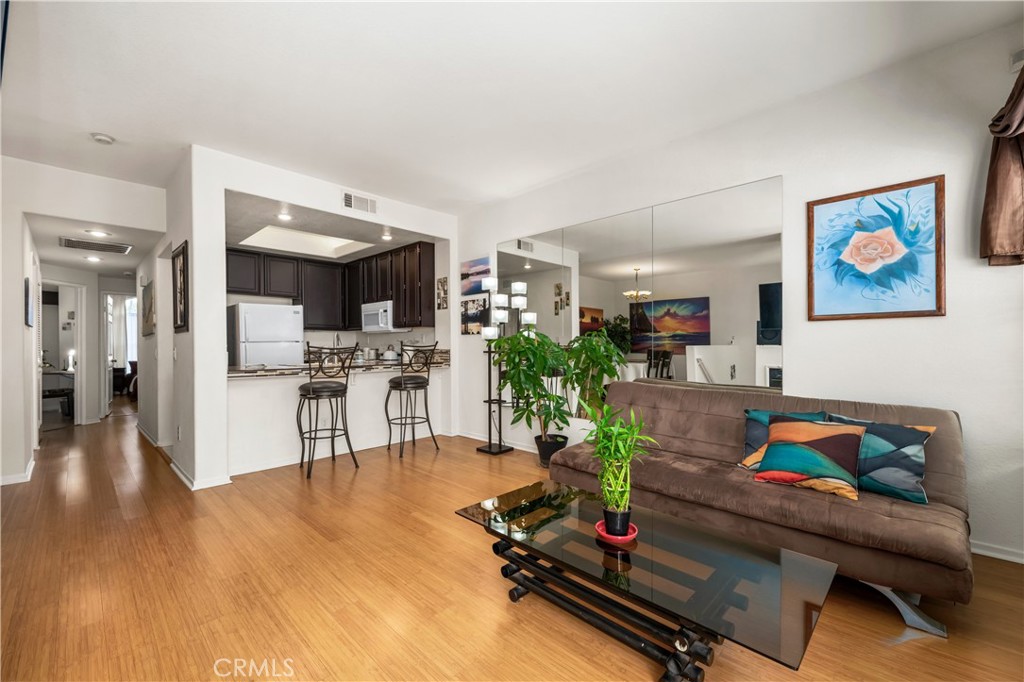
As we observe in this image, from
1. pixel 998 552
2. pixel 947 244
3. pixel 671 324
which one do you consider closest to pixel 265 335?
pixel 671 324

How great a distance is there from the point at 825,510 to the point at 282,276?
20.8ft

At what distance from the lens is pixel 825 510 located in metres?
1.97

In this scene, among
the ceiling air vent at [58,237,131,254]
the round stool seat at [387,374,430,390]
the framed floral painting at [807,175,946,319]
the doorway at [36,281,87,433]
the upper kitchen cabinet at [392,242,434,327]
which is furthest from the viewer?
the doorway at [36,281,87,433]

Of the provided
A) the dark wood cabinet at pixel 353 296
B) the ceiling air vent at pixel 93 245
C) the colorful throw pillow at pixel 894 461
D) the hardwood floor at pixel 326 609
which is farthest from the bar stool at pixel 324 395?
the colorful throw pillow at pixel 894 461

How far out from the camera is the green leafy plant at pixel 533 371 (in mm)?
4000

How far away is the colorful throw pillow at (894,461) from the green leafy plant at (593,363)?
1.85 metres

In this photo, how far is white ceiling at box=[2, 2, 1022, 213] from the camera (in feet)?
7.10

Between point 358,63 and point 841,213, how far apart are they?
3.00m

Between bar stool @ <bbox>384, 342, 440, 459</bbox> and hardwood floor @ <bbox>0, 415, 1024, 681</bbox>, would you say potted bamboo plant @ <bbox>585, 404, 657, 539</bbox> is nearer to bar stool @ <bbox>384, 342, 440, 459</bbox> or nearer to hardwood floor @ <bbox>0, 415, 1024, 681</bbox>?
hardwood floor @ <bbox>0, 415, 1024, 681</bbox>

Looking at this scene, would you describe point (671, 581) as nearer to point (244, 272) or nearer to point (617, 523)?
point (617, 523)

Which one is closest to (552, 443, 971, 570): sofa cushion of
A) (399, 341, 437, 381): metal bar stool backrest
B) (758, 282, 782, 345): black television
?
(758, 282, 782, 345): black television

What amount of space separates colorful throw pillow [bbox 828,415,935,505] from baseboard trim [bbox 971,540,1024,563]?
677 millimetres

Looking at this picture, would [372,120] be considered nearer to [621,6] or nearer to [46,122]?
[621,6]

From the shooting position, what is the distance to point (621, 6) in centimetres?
212
